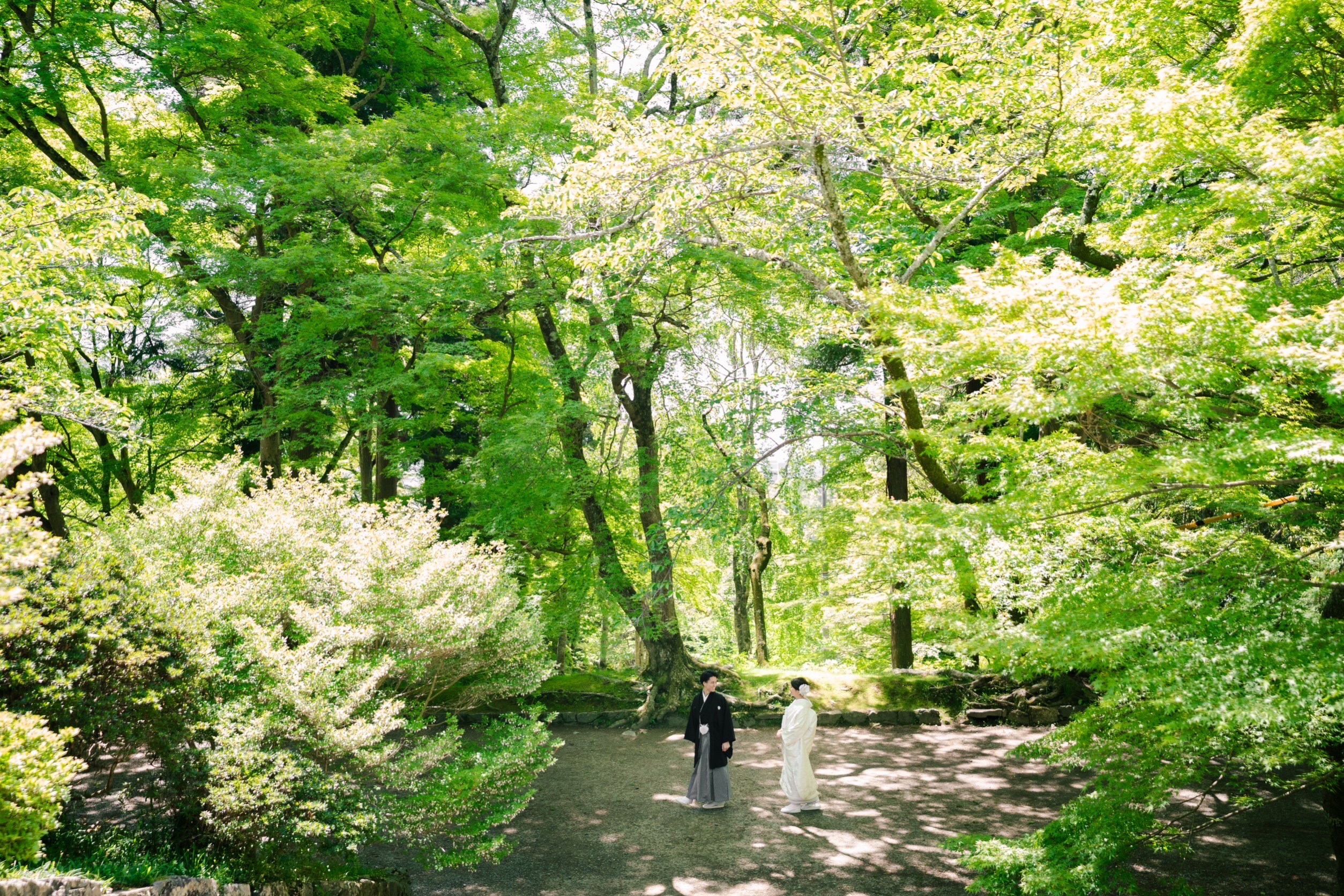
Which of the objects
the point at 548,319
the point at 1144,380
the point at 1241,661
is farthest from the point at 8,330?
the point at 1241,661

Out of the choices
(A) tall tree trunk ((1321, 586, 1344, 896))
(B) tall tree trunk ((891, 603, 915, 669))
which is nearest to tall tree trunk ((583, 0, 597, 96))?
(B) tall tree trunk ((891, 603, 915, 669))

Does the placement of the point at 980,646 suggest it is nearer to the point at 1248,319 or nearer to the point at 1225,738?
the point at 1225,738

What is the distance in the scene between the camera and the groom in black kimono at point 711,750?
26.6ft

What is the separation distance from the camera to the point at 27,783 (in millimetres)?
3170

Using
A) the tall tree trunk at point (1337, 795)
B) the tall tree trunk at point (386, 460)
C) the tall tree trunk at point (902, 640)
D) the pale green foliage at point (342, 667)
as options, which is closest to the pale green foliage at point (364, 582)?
the pale green foliage at point (342, 667)

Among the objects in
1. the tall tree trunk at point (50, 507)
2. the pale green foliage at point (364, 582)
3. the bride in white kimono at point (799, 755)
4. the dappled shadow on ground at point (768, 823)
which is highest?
the tall tree trunk at point (50, 507)

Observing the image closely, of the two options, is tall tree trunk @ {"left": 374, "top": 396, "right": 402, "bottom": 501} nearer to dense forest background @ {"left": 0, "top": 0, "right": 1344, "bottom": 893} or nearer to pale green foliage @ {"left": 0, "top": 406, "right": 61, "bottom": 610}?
dense forest background @ {"left": 0, "top": 0, "right": 1344, "bottom": 893}

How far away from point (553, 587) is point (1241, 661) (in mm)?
10926

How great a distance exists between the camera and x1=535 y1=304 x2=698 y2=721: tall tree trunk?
482 inches

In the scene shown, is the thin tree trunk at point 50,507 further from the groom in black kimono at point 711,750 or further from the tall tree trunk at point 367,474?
the groom in black kimono at point 711,750

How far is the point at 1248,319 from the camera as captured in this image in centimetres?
370

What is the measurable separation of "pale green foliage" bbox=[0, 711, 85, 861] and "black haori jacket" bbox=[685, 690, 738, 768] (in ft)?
19.0

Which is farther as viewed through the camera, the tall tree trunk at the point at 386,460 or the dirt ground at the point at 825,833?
the tall tree trunk at the point at 386,460

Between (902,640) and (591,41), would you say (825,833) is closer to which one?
(902,640)
